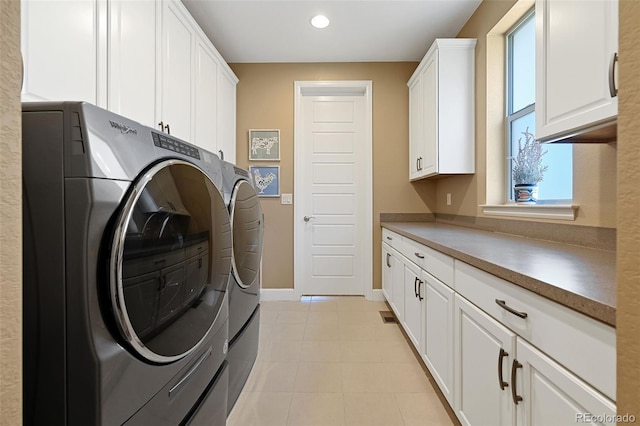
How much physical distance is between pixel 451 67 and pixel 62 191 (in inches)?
106

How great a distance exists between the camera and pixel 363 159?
3314 millimetres

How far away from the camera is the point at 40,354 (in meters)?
0.55

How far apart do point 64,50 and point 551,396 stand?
2010 millimetres

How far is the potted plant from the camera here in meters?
1.82

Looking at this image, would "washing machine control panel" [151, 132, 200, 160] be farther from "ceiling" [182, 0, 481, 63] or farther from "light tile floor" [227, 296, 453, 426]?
"ceiling" [182, 0, 481, 63]

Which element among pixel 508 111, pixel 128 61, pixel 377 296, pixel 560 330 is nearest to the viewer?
pixel 560 330

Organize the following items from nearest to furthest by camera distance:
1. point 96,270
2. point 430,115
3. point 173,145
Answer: point 96,270
point 173,145
point 430,115

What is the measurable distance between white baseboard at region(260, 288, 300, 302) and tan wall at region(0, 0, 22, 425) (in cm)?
297

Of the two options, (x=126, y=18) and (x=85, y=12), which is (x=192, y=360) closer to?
(x=85, y=12)

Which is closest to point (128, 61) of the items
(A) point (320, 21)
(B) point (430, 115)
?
(A) point (320, 21)

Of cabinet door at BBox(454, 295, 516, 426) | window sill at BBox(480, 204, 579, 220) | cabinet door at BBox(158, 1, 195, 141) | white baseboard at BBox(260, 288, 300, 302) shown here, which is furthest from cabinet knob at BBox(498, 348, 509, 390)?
white baseboard at BBox(260, 288, 300, 302)

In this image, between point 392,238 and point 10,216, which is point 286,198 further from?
point 10,216

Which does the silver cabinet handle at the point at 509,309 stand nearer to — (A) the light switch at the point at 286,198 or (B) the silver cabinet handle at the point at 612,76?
(B) the silver cabinet handle at the point at 612,76

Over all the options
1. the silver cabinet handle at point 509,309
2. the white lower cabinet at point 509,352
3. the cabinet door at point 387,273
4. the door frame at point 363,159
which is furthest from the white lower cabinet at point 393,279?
the silver cabinet handle at point 509,309
